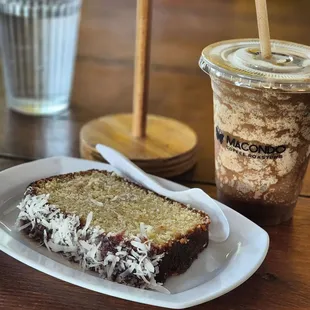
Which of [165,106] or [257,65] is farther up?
[257,65]

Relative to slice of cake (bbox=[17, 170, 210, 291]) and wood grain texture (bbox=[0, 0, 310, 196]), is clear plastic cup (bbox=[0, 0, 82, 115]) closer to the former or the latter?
wood grain texture (bbox=[0, 0, 310, 196])

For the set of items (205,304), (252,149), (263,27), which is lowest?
(205,304)

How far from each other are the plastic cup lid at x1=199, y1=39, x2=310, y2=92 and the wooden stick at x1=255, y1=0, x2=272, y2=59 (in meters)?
0.01

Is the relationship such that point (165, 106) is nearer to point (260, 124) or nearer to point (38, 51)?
point (38, 51)

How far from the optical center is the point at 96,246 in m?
0.64

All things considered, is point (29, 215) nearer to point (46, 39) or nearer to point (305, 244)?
point (305, 244)

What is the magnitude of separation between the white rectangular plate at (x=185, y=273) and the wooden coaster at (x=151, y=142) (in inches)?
3.7

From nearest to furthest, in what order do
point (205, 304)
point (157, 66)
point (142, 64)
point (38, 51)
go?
point (205, 304)
point (142, 64)
point (38, 51)
point (157, 66)

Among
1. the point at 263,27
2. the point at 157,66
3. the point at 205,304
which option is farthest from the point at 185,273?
the point at 157,66

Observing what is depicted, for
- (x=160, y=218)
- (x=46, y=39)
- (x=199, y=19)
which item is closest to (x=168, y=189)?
(x=160, y=218)

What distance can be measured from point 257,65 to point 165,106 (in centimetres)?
44

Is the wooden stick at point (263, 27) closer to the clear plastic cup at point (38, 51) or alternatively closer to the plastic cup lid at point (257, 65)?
the plastic cup lid at point (257, 65)

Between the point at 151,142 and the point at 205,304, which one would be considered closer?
the point at 205,304

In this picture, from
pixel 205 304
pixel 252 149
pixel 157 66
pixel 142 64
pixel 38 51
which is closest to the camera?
pixel 205 304
